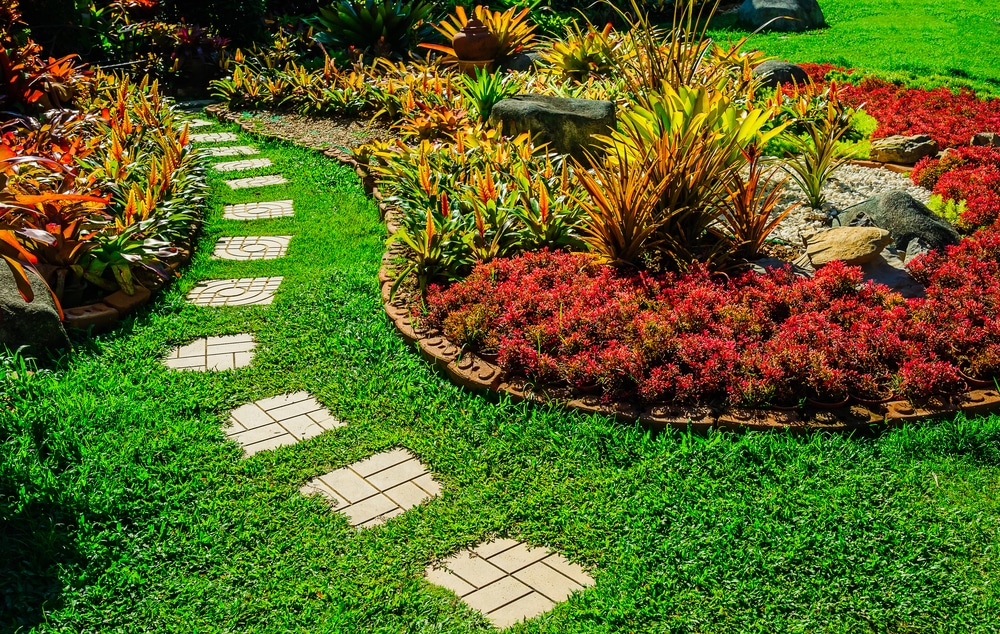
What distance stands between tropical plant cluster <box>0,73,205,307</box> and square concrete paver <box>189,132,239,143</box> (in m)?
0.72

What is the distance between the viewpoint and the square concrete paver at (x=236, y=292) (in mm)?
4777

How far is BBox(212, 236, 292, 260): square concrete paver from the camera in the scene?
17.9 ft

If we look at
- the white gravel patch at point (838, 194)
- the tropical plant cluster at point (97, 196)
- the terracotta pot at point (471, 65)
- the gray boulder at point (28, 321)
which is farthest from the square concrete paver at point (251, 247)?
the terracotta pot at point (471, 65)

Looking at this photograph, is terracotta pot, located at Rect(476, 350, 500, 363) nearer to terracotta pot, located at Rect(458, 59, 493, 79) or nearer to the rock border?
the rock border

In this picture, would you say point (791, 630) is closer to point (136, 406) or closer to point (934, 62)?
point (136, 406)

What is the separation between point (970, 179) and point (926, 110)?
8.33ft

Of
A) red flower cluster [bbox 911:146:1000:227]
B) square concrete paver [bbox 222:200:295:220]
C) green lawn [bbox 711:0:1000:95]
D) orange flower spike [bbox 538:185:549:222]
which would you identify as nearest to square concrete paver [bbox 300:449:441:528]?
orange flower spike [bbox 538:185:549:222]

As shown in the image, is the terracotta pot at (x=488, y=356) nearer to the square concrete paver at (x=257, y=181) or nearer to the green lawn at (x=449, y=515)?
the green lawn at (x=449, y=515)

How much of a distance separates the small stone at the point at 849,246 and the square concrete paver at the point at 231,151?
18.2 ft

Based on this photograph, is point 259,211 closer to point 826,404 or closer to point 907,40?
point 826,404

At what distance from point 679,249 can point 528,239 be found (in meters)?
0.92

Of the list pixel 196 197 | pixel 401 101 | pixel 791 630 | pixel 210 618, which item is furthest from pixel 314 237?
pixel 791 630

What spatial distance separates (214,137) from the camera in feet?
27.8

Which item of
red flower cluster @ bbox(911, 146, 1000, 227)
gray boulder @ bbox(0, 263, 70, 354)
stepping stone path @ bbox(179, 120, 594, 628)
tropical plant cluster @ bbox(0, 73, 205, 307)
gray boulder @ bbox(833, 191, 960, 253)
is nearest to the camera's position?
stepping stone path @ bbox(179, 120, 594, 628)
